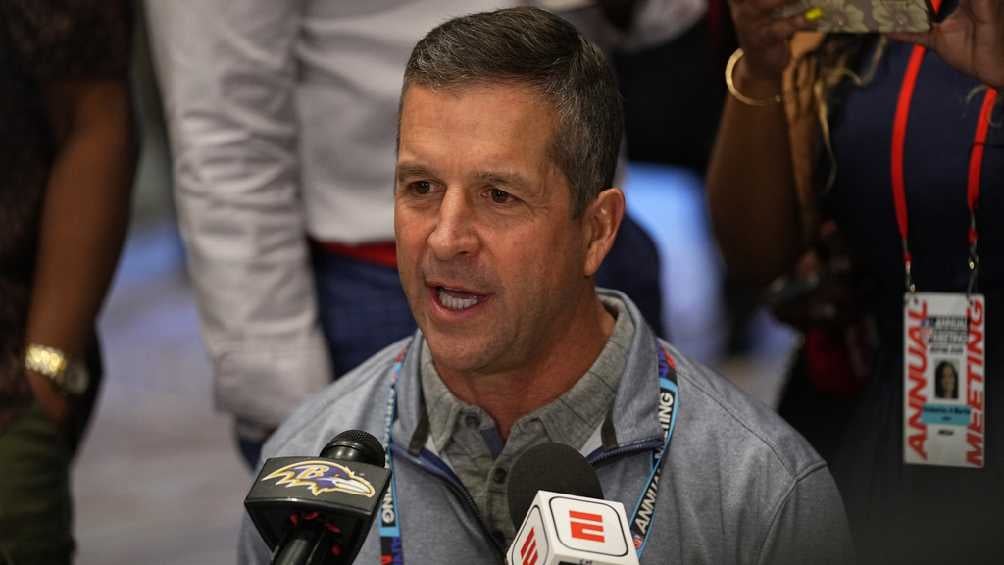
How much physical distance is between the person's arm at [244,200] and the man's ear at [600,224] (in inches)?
32.5

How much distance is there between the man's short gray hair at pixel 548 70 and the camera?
85.3 inches

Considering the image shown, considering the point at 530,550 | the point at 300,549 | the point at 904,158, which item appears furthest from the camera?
the point at 904,158

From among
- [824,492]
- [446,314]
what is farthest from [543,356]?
[824,492]

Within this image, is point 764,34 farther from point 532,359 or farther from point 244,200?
point 244,200

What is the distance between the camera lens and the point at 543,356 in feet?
7.50

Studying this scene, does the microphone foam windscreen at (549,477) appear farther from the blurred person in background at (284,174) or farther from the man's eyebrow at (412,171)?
the blurred person in background at (284,174)

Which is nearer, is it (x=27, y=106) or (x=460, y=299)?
(x=460, y=299)

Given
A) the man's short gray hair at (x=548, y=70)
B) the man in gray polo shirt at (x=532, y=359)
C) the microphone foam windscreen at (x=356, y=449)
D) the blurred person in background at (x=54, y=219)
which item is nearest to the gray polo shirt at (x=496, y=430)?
the man in gray polo shirt at (x=532, y=359)

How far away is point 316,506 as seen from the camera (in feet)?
5.33

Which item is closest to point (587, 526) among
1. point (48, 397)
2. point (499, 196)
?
point (499, 196)

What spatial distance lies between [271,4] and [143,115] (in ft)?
20.3

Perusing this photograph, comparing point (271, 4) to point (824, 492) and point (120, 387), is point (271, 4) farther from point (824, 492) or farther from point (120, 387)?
point (120, 387)

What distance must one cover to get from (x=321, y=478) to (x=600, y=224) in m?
0.79

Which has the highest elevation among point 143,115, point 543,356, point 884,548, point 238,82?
point 238,82
